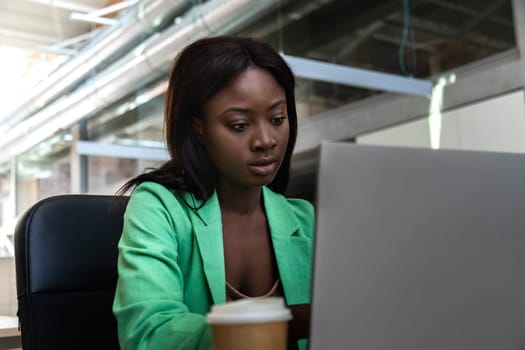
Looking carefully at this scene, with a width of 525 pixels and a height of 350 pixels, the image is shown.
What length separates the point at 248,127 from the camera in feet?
2.80

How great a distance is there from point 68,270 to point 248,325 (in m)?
0.70

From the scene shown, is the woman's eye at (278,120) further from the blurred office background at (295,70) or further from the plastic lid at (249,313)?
the blurred office background at (295,70)

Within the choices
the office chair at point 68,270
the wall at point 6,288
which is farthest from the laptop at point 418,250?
the wall at point 6,288

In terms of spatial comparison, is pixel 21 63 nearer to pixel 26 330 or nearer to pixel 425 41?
pixel 425 41

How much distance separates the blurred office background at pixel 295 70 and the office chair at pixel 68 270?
7.15ft

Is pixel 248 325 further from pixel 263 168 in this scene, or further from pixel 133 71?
pixel 133 71

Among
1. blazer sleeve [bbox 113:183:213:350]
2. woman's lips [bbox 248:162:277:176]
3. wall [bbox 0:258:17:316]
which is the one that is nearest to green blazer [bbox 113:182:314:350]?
blazer sleeve [bbox 113:183:213:350]

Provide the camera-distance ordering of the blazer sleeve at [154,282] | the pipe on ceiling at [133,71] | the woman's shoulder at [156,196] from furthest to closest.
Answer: the pipe on ceiling at [133,71] < the woman's shoulder at [156,196] < the blazer sleeve at [154,282]

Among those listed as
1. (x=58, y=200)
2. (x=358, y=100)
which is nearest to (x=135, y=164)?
(x=358, y=100)

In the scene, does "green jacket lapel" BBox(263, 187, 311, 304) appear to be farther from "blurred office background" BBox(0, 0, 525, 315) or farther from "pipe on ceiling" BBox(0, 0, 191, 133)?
"pipe on ceiling" BBox(0, 0, 191, 133)

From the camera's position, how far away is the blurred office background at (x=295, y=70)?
385cm

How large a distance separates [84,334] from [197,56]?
0.52 metres

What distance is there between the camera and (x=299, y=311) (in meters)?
0.62

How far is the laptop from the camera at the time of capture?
50cm
